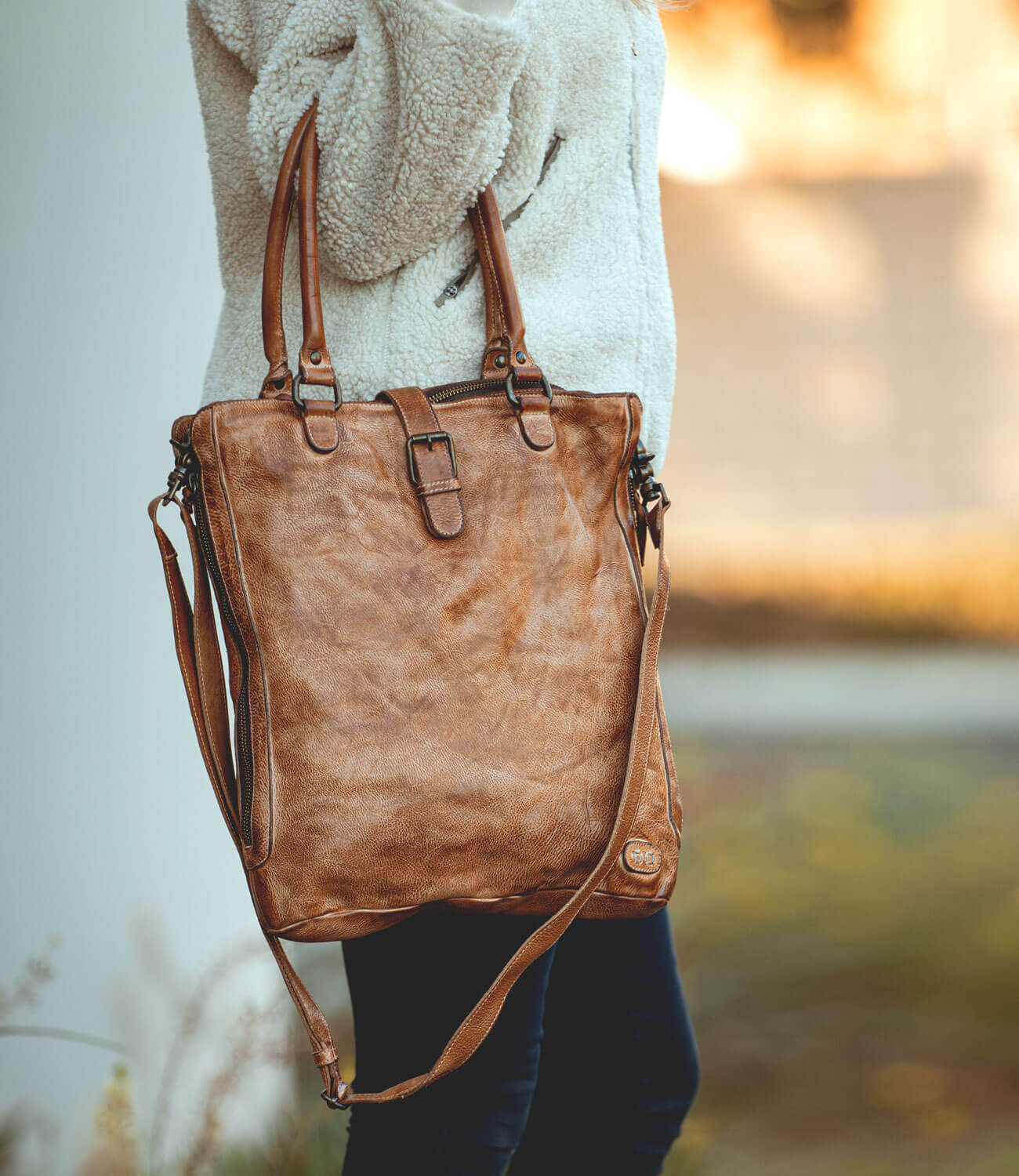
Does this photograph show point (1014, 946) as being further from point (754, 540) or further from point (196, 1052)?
point (196, 1052)

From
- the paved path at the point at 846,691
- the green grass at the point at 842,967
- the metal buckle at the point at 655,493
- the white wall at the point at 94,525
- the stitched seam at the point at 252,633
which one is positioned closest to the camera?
the stitched seam at the point at 252,633

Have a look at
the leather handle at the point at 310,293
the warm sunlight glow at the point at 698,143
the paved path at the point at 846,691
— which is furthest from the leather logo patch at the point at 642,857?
the warm sunlight glow at the point at 698,143

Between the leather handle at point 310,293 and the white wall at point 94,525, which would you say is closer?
the leather handle at point 310,293

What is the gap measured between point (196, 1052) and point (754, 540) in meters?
1.12

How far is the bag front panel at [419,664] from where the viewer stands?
60cm

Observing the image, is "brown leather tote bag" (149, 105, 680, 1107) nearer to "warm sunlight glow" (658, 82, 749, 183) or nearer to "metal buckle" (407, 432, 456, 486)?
"metal buckle" (407, 432, 456, 486)

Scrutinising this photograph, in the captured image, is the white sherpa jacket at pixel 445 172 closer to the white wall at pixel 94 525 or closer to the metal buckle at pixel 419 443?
the metal buckle at pixel 419 443

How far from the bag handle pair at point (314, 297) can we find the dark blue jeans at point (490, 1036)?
304 millimetres

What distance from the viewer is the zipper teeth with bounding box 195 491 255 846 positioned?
0.60 meters

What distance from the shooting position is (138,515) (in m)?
1.29

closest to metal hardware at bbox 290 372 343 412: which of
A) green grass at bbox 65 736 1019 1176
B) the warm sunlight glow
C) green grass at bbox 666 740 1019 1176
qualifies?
green grass at bbox 65 736 1019 1176

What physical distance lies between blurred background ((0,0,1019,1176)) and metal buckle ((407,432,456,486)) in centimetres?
74

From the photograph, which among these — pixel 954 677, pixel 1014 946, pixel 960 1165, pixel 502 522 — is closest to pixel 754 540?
pixel 954 677

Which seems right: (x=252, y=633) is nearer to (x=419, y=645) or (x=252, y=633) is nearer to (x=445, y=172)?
(x=419, y=645)
